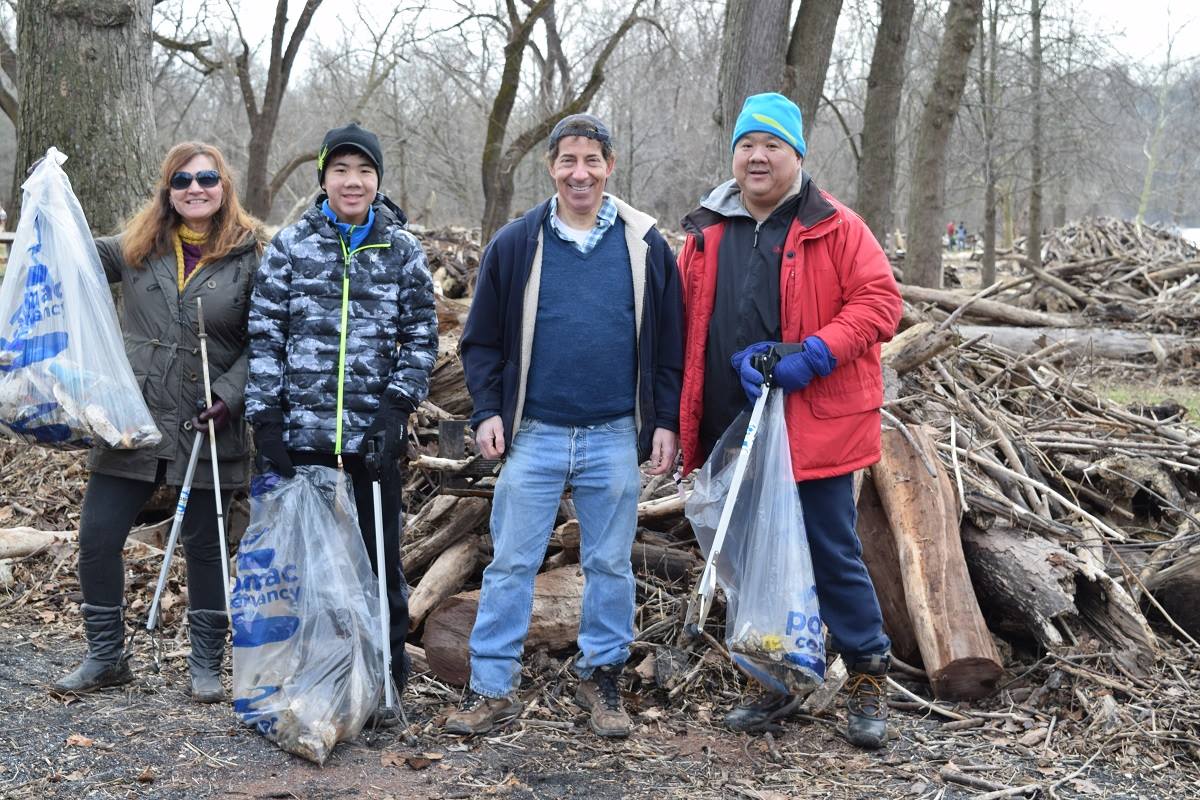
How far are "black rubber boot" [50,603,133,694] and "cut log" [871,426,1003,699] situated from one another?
300 centimetres

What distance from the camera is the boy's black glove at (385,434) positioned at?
11.8 ft

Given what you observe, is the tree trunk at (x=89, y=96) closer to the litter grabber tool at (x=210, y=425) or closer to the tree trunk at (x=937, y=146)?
the litter grabber tool at (x=210, y=425)

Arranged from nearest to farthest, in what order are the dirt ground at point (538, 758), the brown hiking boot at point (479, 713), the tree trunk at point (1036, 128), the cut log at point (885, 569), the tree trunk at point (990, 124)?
1. the dirt ground at point (538, 758)
2. the brown hiking boot at point (479, 713)
3. the cut log at point (885, 569)
4. the tree trunk at point (990, 124)
5. the tree trunk at point (1036, 128)

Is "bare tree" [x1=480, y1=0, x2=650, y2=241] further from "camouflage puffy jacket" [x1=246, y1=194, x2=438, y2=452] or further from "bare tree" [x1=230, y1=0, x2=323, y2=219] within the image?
"camouflage puffy jacket" [x1=246, y1=194, x2=438, y2=452]

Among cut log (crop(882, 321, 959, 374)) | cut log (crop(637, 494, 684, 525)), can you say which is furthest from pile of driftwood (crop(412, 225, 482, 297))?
Result: cut log (crop(637, 494, 684, 525))

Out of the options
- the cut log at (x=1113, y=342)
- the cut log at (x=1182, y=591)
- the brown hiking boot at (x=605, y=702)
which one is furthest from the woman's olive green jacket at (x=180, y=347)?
the cut log at (x=1113, y=342)

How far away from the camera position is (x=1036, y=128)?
21500 mm

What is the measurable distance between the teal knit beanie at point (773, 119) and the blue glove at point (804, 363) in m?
0.68

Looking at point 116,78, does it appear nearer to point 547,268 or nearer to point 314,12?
point 547,268

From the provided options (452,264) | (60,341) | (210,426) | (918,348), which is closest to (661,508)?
(210,426)

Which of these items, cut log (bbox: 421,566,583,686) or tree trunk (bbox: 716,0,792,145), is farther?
tree trunk (bbox: 716,0,792,145)

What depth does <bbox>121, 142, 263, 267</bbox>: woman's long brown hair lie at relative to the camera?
379 cm

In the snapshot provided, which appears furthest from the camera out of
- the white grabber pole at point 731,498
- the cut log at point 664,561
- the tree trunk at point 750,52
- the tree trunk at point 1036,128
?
the tree trunk at point 1036,128

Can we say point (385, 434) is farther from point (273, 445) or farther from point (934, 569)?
point (934, 569)
